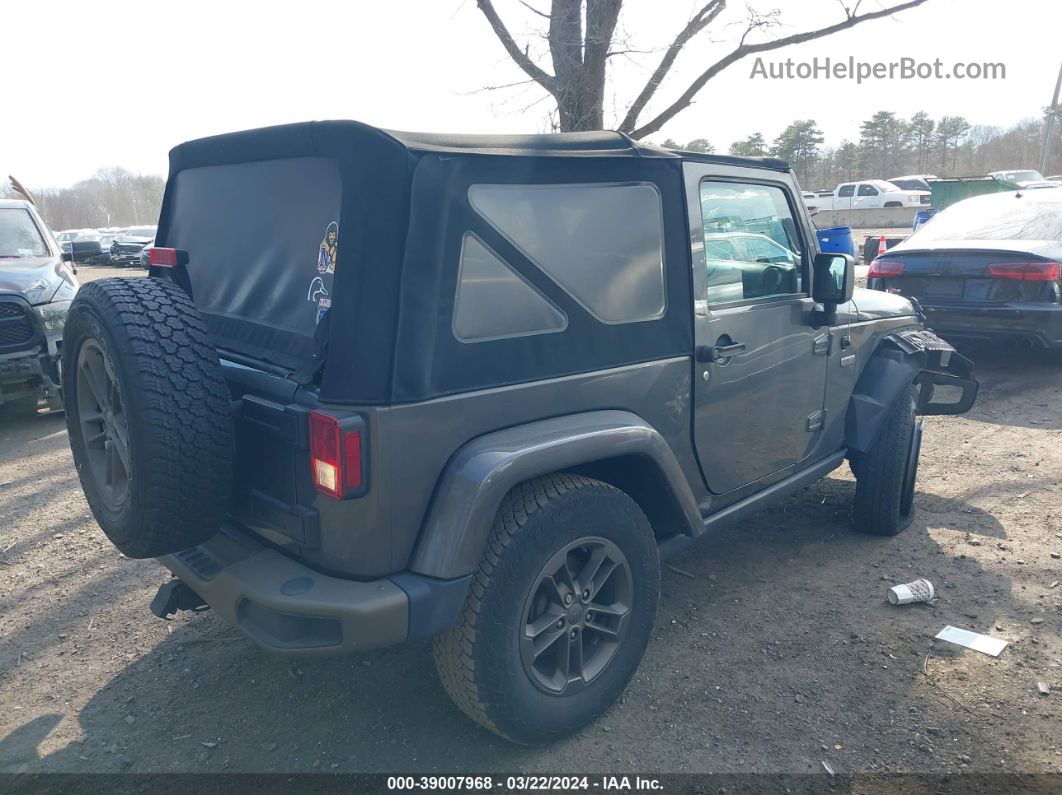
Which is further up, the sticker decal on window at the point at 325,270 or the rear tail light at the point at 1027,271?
the sticker decal on window at the point at 325,270

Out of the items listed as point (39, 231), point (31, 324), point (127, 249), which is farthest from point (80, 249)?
point (127, 249)

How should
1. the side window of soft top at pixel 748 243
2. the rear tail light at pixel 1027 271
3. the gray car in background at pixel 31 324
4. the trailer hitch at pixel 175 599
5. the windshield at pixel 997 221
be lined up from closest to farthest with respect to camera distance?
the trailer hitch at pixel 175 599 < the side window of soft top at pixel 748 243 < the gray car in background at pixel 31 324 < the rear tail light at pixel 1027 271 < the windshield at pixel 997 221

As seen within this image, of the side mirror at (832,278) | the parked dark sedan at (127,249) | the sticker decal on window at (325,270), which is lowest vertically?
the parked dark sedan at (127,249)

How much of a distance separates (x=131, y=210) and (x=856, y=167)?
66999 mm

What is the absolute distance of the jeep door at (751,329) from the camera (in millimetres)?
3152

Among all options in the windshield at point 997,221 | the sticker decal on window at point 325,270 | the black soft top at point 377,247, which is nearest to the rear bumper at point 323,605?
the black soft top at point 377,247

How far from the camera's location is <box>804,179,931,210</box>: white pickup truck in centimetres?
3109

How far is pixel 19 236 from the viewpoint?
7629 millimetres

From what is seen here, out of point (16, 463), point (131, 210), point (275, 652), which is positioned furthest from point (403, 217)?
point (131, 210)

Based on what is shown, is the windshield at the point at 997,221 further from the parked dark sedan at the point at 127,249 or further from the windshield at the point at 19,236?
the parked dark sedan at the point at 127,249

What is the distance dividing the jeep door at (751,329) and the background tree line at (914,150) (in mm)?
52594

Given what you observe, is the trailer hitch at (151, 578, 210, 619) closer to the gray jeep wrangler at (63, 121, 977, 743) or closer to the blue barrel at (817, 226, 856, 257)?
the gray jeep wrangler at (63, 121, 977, 743)

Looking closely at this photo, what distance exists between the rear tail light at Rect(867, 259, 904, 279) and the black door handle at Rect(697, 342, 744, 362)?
16.2ft

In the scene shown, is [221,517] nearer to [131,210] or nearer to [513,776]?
[513,776]
